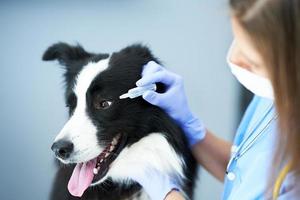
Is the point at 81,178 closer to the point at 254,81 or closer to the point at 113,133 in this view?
the point at 113,133

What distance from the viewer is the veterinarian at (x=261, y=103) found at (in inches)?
21.6

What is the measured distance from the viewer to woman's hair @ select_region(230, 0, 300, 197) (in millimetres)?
535

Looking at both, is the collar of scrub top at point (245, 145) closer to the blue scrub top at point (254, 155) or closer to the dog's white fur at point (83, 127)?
the blue scrub top at point (254, 155)

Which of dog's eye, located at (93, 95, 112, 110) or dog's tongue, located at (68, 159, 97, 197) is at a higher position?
dog's eye, located at (93, 95, 112, 110)

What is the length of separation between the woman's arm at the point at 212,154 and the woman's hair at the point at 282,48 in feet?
1.48

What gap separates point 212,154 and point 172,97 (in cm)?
22

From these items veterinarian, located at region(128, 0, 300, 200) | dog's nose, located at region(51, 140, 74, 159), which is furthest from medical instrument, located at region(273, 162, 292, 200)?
dog's nose, located at region(51, 140, 74, 159)

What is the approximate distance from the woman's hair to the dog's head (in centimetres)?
44

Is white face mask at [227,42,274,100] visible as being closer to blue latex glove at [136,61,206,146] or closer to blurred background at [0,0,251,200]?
blue latex glove at [136,61,206,146]

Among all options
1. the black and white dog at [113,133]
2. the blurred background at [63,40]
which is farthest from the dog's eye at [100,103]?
the blurred background at [63,40]

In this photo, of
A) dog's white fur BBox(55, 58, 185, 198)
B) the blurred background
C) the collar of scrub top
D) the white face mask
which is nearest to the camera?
the white face mask

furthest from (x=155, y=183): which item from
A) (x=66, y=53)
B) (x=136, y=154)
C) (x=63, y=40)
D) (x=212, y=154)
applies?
(x=63, y=40)

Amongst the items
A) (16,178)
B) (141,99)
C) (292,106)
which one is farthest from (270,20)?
(16,178)

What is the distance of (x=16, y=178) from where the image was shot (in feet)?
5.01
